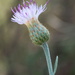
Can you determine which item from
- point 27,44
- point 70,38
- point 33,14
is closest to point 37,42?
point 33,14

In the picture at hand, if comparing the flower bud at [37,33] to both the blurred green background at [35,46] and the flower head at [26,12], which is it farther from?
the blurred green background at [35,46]

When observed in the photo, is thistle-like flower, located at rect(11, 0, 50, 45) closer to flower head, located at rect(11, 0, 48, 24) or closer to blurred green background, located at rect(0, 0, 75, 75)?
flower head, located at rect(11, 0, 48, 24)

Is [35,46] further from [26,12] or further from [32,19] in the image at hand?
[26,12]

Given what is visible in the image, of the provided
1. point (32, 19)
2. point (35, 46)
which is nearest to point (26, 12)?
point (32, 19)

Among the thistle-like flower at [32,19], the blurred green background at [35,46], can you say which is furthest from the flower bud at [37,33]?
the blurred green background at [35,46]

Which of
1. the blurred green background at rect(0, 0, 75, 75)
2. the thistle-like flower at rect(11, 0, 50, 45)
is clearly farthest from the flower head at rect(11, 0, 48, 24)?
the blurred green background at rect(0, 0, 75, 75)

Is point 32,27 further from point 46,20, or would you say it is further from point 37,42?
point 46,20
